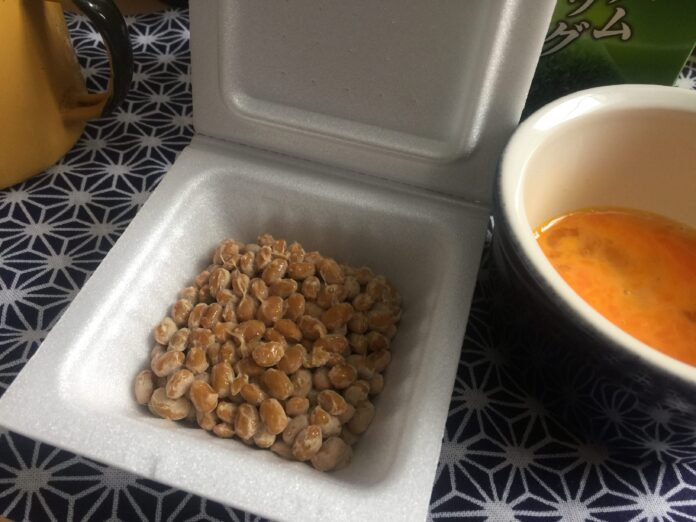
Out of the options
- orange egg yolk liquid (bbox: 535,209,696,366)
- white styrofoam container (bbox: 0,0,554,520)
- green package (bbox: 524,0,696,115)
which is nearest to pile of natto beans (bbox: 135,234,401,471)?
white styrofoam container (bbox: 0,0,554,520)

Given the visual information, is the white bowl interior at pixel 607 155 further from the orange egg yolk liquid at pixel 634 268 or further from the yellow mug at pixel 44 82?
the yellow mug at pixel 44 82

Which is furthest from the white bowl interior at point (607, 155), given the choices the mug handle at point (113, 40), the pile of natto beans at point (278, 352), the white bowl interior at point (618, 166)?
the mug handle at point (113, 40)

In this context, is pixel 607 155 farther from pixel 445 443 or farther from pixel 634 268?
pixel 445 443

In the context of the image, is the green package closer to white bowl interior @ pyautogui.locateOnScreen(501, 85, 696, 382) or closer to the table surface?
white bowl interior @ pyautogui.locateOnScreen(501, 85, 696, 382)

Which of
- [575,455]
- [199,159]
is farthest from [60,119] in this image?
[575,455]

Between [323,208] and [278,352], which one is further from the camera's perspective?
[323,208]

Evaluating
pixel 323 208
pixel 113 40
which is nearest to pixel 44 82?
pixel 113 40
